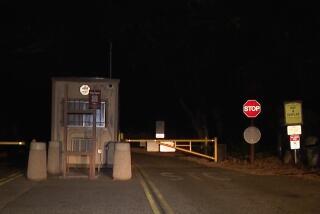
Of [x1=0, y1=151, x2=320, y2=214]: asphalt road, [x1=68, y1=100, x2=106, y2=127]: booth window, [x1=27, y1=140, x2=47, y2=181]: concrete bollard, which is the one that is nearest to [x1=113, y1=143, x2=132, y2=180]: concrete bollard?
[x1=0, y1=151, x2=320, y2=214]: asphalt road

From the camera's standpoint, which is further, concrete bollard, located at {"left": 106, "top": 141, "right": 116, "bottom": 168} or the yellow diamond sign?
the yellow diamond sign

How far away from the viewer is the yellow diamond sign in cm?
2103

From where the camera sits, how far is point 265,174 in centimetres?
1955

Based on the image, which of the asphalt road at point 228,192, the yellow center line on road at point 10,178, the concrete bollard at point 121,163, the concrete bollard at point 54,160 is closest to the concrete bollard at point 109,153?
the asphalt road at point 228,192

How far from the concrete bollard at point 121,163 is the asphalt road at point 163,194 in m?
0.29

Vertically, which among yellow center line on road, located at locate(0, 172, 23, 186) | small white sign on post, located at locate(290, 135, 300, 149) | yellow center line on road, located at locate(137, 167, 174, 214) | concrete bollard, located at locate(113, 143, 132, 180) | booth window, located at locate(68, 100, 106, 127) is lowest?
yellow center line on road, located at locate(137, 167, 174, 214)

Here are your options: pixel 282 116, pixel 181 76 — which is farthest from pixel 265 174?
pixel 181 76

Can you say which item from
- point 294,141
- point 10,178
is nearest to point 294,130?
point 294,141

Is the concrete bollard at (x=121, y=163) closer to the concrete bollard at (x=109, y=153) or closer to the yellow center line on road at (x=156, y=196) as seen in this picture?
the yellow center line on road at (x=156, y=196)

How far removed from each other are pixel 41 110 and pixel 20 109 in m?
3.74

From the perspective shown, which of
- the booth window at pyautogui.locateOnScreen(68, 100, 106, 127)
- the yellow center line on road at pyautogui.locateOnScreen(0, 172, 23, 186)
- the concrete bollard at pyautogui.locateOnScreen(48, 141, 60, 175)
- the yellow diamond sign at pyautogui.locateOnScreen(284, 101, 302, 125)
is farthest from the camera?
the yellow diamond sign at pyautogui.locateOnScreen(284, 101, 302, 125)

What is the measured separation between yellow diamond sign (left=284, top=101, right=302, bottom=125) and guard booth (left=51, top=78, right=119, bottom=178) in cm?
591

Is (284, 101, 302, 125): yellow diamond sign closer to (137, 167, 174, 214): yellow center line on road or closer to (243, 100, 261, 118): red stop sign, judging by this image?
(243, 100, 261, 118): red stop sign

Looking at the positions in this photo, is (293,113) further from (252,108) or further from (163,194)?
(163,194)
